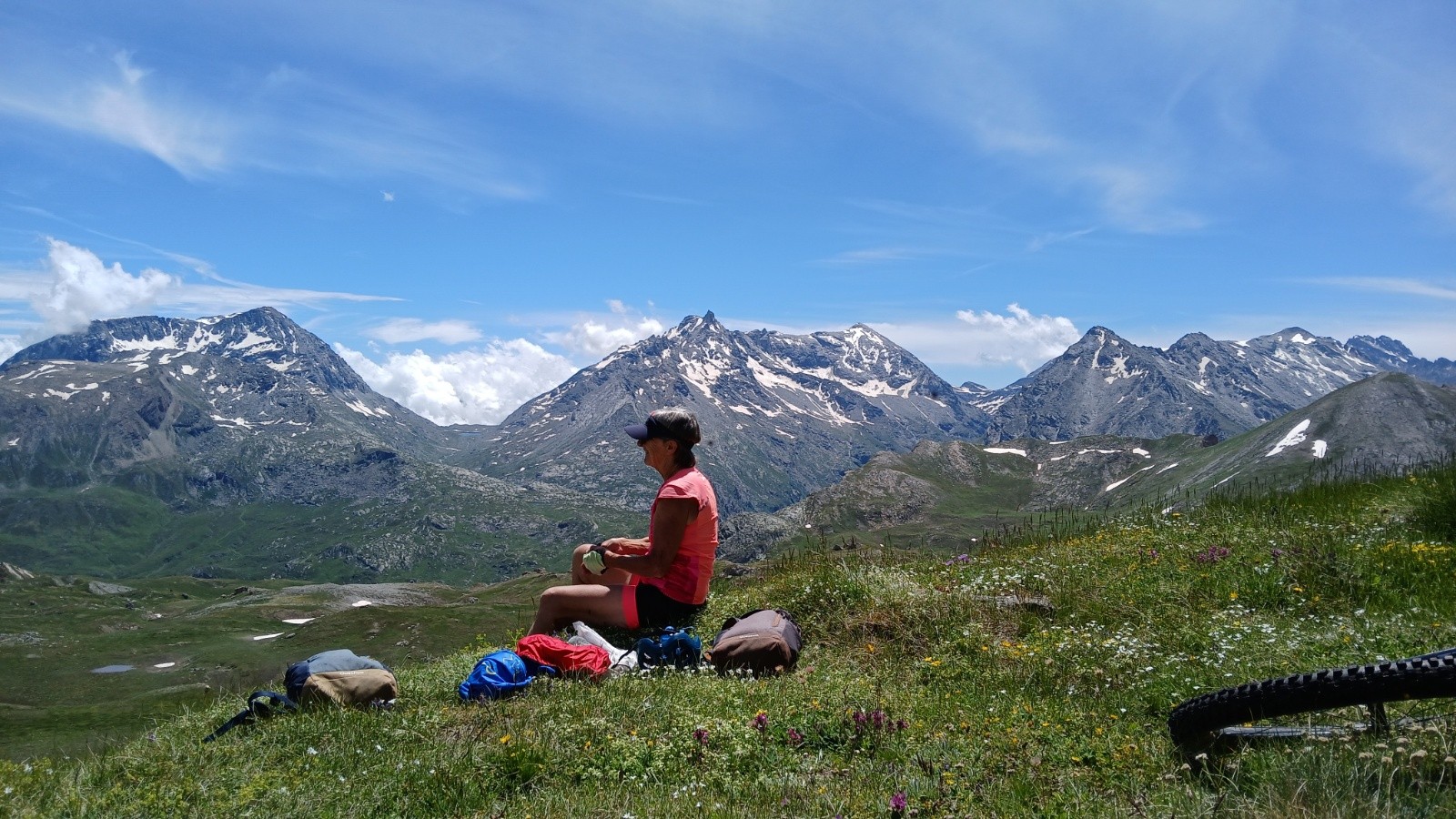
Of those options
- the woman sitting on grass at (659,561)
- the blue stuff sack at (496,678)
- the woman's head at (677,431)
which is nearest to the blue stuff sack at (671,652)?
the woman sitting on grass at (659,561)

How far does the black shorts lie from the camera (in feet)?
42.5

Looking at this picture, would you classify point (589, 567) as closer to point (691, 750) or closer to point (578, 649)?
point (578, 649)

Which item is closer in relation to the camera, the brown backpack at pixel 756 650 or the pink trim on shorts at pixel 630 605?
the brown backpack at pixel 756 650

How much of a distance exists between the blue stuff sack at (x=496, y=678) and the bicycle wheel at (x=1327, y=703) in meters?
7.10

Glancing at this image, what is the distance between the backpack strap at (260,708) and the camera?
29.2 ft

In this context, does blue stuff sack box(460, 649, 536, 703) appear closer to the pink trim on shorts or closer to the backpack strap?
the backpack strap

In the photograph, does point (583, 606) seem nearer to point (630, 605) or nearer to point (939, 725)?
point (630, 605)

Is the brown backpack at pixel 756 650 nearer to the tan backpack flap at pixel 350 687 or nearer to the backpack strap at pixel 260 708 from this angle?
the tan backpack flap at pixel 350 687

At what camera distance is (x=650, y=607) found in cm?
1318

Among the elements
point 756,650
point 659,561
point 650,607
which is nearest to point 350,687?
point 659,561

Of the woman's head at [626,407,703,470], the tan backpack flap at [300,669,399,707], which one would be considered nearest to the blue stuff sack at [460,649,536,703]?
the tan backpack flap at [300,669,399,707]

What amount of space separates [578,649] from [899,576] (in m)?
6.28

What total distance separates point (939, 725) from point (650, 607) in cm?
607

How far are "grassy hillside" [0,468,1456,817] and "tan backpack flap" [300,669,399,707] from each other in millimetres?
355
